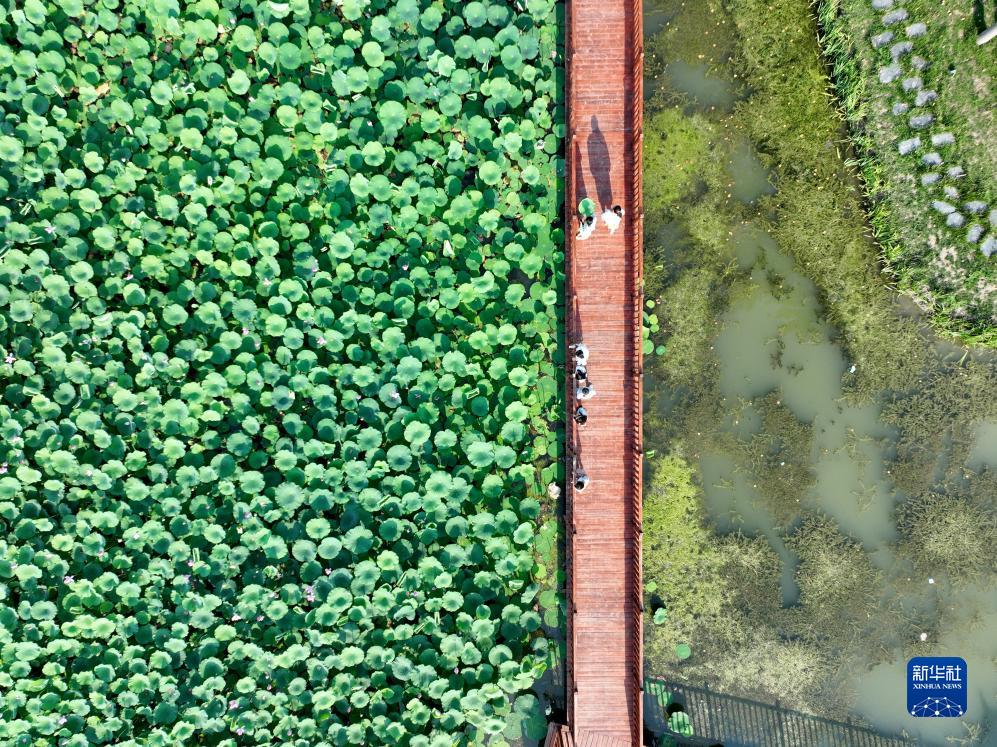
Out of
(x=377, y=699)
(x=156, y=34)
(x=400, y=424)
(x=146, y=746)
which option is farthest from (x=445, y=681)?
(x=156, y=34)

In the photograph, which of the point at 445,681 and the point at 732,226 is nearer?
the point at 445,681

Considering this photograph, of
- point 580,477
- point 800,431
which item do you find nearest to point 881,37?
point 800,431

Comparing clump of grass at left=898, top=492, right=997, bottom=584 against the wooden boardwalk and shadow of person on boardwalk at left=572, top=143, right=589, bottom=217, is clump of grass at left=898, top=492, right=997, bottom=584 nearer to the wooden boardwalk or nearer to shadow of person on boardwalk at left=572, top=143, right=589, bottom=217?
the wooden boardwalk

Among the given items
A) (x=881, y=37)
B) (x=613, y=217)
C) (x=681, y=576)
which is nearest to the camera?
(x=613, y=217)

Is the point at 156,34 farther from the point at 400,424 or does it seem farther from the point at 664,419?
the point at 664,419

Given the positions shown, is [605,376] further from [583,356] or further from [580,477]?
[580,477]

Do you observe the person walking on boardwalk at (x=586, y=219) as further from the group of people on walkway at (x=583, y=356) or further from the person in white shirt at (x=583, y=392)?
the person in white shirt at (x=583, y=392)

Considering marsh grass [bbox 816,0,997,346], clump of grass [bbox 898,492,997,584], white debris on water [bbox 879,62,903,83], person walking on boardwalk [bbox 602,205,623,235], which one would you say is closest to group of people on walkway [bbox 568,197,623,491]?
person walking on boardwalk [bbox 602,205,623,235]
